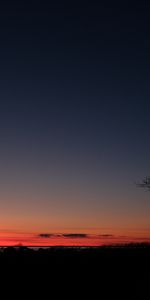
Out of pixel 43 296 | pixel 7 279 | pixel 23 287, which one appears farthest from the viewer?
pixel 7 279

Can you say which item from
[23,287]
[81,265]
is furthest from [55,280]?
[81,265]

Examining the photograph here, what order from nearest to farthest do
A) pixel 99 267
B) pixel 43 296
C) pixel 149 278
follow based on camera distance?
pixel 43 296 → pixel 149 278 → pixel 99 267

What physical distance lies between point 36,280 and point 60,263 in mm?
7215

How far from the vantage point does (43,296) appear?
21.4 metres

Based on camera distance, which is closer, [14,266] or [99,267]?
[14,266]

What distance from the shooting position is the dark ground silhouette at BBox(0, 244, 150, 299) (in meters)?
22.8

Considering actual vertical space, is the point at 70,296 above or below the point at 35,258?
below

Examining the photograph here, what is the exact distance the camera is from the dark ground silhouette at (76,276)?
22844 millimetres

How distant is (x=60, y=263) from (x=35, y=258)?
237cm

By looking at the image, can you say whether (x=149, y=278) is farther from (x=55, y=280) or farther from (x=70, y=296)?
(x=70, y=296)

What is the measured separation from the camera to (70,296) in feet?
71.7

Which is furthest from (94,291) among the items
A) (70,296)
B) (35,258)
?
(35,258)

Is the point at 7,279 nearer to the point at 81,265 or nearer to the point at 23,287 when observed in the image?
the point at 23,287

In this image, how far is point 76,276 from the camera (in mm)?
27219
